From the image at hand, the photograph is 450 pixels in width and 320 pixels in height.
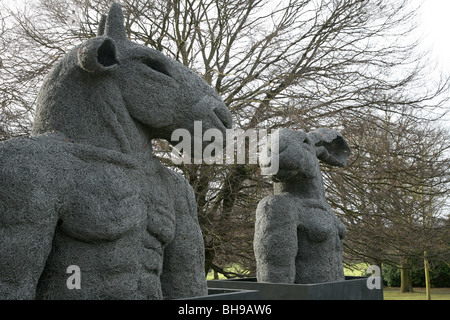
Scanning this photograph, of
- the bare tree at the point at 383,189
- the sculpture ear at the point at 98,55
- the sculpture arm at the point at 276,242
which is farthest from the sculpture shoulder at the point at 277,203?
the bare tree at the point at 383,189

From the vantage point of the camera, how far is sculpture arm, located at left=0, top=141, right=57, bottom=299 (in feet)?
6.84

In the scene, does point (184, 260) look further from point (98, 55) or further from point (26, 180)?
point (98, 55)

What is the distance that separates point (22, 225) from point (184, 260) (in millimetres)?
1027

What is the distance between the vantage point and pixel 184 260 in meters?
2.83

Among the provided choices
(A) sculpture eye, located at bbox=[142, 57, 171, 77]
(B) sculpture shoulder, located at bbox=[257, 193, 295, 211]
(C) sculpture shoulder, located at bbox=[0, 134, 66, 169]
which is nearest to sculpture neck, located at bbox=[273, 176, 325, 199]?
(B) sculpture shoulder, located at bbox=[257, 193, 295, 211]

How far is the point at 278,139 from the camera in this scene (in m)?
4.50

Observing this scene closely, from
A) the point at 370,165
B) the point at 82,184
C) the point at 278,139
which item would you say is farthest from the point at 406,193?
the point at 82,184

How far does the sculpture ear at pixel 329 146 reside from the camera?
5.09m

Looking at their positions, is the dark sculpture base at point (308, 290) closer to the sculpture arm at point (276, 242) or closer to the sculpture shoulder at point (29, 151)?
the sculpture arm at point (276, 242)

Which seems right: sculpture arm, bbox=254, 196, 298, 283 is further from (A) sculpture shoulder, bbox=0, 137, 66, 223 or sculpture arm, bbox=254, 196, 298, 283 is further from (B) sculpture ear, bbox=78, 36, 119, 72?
→ (A) sculpture shoulder, bbox=0, 137, 66, 223

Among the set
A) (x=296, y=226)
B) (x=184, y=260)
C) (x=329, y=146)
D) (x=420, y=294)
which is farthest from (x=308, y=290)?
(x=420, y=294)

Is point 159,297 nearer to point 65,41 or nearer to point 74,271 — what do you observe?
point 74,271

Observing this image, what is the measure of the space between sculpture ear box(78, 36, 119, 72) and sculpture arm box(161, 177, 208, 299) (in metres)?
0.87
